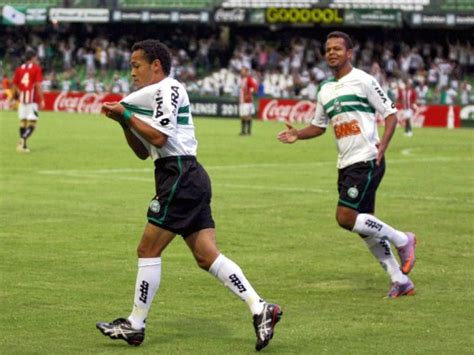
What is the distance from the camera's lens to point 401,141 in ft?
124

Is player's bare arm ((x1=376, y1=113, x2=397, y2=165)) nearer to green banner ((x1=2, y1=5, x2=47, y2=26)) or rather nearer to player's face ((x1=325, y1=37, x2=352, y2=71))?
player's face ((x1=325, y1=37, x2=352, y2=71))

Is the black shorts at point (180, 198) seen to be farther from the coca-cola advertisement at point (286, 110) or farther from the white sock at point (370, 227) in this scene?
the coca-cola advertisement at point (286, 110)

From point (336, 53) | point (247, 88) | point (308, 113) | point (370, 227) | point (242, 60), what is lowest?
point (308, 113)

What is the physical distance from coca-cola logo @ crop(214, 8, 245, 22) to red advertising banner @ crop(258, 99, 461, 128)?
24.7 ft

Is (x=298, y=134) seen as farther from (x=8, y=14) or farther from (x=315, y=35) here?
(x=8, y=14)

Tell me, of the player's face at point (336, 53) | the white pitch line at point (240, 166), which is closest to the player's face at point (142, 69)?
the player's face at point (336, 53)

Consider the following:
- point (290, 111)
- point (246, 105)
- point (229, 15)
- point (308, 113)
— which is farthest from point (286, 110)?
point (246, 105)

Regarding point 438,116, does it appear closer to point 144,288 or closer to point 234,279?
point 234,279

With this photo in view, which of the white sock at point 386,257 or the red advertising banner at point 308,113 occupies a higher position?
the white sock at point 386,257

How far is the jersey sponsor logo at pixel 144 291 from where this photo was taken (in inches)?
359

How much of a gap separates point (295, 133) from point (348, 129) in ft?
1.87

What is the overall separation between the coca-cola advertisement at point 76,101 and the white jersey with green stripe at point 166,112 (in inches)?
1819

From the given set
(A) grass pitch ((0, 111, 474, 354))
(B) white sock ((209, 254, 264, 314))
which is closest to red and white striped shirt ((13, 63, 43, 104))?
(A) grass pitch ((0, 111, 474, 354))

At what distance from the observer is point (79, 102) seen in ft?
188
